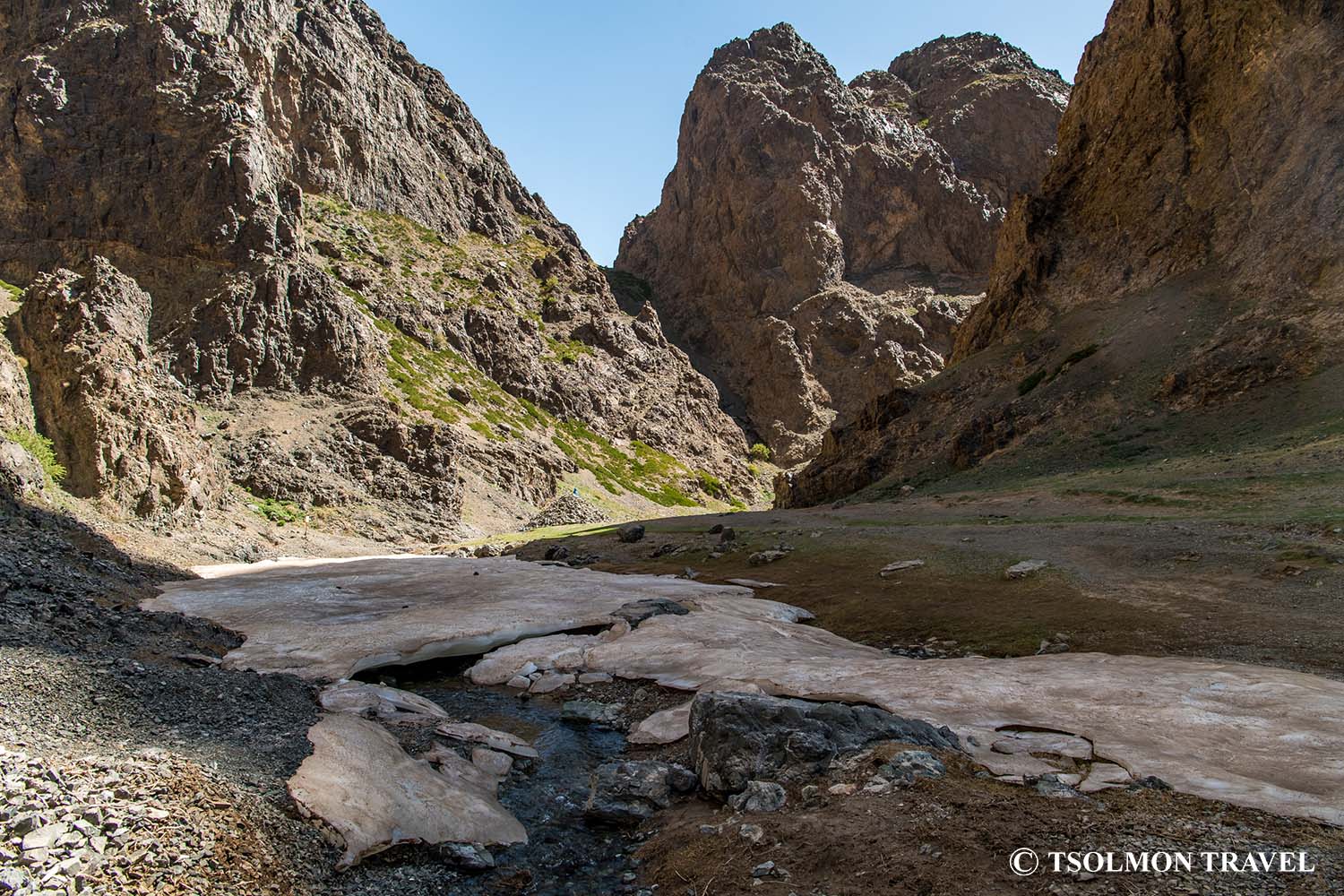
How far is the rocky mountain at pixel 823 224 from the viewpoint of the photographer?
153m

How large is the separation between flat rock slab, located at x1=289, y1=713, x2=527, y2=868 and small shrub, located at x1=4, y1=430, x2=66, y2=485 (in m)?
34.7

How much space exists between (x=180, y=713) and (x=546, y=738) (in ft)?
17.6

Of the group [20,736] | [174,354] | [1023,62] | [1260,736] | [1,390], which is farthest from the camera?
[1023,62]

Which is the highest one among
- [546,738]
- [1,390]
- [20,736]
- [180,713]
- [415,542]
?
[1,390]

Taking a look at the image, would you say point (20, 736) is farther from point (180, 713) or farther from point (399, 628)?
point (399, 628)

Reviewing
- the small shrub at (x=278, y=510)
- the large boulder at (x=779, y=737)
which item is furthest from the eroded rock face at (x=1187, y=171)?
the small shrub at (x=278, y=510)

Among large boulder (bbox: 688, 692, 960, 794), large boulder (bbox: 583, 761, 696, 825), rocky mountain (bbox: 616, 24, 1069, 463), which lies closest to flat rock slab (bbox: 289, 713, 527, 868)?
large boulder (bbox: 583, 761, 696, 825)

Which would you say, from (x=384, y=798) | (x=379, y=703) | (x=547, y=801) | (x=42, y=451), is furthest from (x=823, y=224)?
(x=384, y=798)

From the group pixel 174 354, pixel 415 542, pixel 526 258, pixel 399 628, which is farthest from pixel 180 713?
pixel 526 258

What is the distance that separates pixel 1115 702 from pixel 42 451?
4463 cm

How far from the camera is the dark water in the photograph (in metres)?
7.33

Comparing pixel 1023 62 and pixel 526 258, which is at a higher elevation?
pixel 1023 62

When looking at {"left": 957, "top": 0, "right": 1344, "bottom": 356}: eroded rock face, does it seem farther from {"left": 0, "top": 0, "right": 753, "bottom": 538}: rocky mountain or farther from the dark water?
{"left": 0, "top": 0, "right": 753, "bottom": 538}: rocky mountain

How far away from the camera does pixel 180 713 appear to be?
30.0ft
